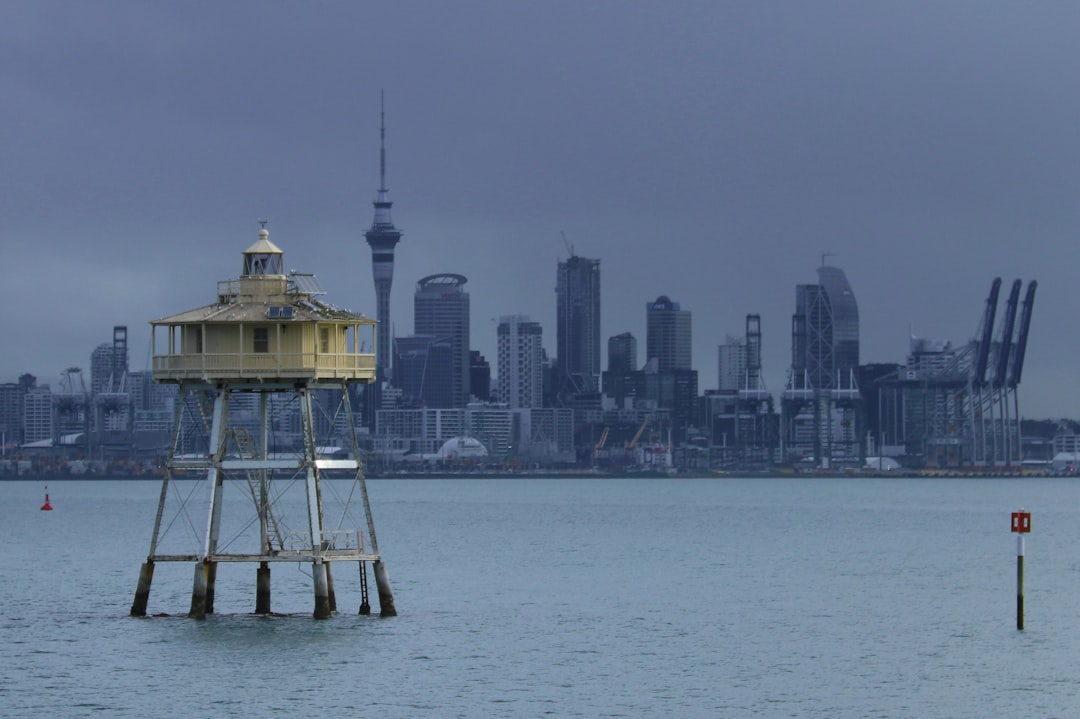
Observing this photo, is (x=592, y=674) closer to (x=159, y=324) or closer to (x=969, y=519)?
(x=159, y=324)

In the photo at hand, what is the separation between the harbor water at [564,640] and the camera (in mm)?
46062

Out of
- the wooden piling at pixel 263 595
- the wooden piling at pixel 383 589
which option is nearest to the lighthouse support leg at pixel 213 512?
the wooden piling at pixel 263 595

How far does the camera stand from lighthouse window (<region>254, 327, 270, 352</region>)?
54.7 m

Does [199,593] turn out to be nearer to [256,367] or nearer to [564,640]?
[256,367]

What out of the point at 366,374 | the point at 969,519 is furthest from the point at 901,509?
the point at 366,374

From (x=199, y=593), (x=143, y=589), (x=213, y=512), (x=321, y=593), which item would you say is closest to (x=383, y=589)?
(x=321, y=593)

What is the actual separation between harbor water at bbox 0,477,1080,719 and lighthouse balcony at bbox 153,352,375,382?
6.49 metres

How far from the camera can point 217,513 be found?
55.2m

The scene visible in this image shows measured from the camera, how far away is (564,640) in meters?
57.5

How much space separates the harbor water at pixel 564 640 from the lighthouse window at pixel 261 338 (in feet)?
23.7

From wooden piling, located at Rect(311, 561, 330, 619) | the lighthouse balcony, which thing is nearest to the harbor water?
wooden piling, located at Rect(311, 561, 330, 619)

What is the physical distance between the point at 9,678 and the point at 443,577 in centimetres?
3380

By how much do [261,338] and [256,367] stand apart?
95 cm

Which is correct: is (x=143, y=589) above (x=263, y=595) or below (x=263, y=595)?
above
